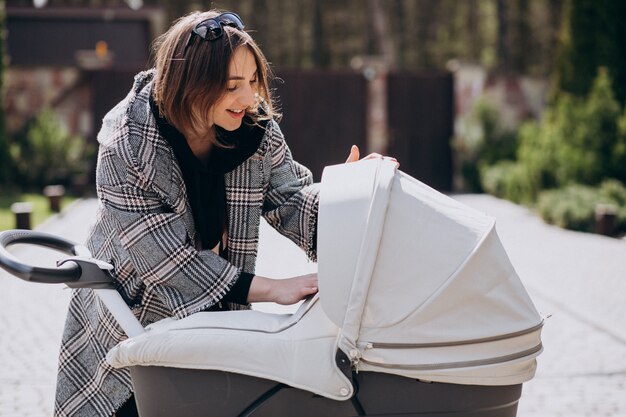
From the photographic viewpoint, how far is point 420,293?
2.39 metres

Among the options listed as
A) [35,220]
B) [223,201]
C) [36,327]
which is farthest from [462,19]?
[223,201]

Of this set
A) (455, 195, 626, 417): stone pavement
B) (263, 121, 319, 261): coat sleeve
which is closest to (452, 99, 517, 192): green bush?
(455, 195, 626, 417): stone pavement

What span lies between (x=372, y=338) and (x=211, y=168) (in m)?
0.80

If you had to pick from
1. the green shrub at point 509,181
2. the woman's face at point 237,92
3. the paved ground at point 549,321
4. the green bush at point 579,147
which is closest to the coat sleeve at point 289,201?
the woman's face at point 237,92

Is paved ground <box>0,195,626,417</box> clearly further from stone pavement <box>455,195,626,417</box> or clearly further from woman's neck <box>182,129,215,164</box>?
woman's neck <box>182,129,215,164</box>

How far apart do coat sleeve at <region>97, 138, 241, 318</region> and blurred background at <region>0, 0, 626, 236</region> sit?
7953 mm

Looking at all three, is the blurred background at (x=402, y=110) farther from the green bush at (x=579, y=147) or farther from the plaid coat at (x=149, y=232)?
the plaid coat at (x=149, y=232)

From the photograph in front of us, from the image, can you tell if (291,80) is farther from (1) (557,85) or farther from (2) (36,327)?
(2) (36,327)

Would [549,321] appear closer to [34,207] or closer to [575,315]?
[575,315]

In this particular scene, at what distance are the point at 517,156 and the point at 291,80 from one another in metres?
4.75

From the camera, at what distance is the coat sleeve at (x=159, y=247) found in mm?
2672

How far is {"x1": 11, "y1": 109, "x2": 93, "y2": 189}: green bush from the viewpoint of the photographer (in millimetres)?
16531

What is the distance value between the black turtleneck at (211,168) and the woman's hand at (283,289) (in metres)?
0.04

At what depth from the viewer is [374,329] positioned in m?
2.39
